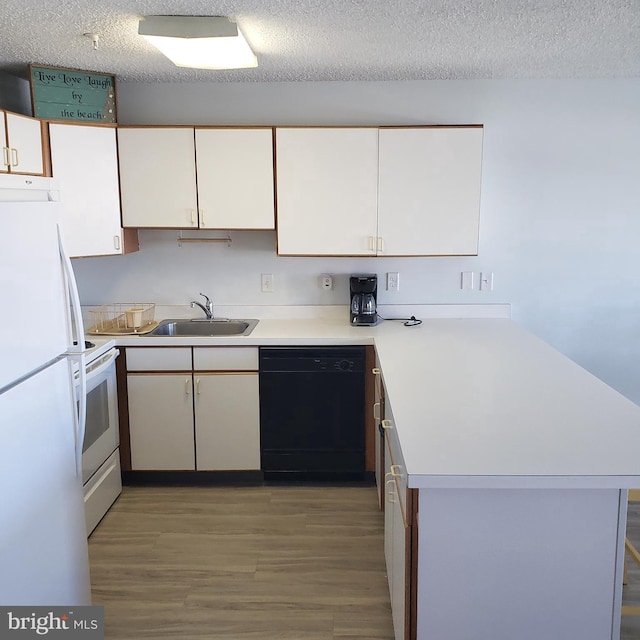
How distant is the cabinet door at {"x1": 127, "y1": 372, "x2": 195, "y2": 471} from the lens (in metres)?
3.58

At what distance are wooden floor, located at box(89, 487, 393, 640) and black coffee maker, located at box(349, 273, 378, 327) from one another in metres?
0.97

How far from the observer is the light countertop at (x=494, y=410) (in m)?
1.67

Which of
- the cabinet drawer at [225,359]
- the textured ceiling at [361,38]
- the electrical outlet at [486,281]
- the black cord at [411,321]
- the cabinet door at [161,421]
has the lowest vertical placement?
the cabinet door at [161,421]

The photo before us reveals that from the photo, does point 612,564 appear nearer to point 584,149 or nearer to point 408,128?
point 408,128

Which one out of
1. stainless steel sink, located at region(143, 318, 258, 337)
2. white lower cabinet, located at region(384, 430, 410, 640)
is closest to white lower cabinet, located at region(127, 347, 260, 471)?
stainless steel sink, located at region(143, 318, 258, 337)

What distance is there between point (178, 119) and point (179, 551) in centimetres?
248

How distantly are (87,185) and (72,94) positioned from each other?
0.50 metres

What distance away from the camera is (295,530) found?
3182mm

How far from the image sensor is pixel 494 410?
2.18 m

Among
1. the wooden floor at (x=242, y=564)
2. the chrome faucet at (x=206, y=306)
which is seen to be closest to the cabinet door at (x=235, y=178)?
the chrome faucet at (x=206, y=306)

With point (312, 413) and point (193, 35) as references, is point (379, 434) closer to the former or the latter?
point (312, 413)

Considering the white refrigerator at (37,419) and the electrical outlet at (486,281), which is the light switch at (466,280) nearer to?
the electrical outlet at (486,281)

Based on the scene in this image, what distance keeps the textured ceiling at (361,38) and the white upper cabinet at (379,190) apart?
386mm

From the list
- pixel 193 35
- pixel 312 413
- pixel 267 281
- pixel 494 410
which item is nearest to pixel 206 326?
pixel 267 281
